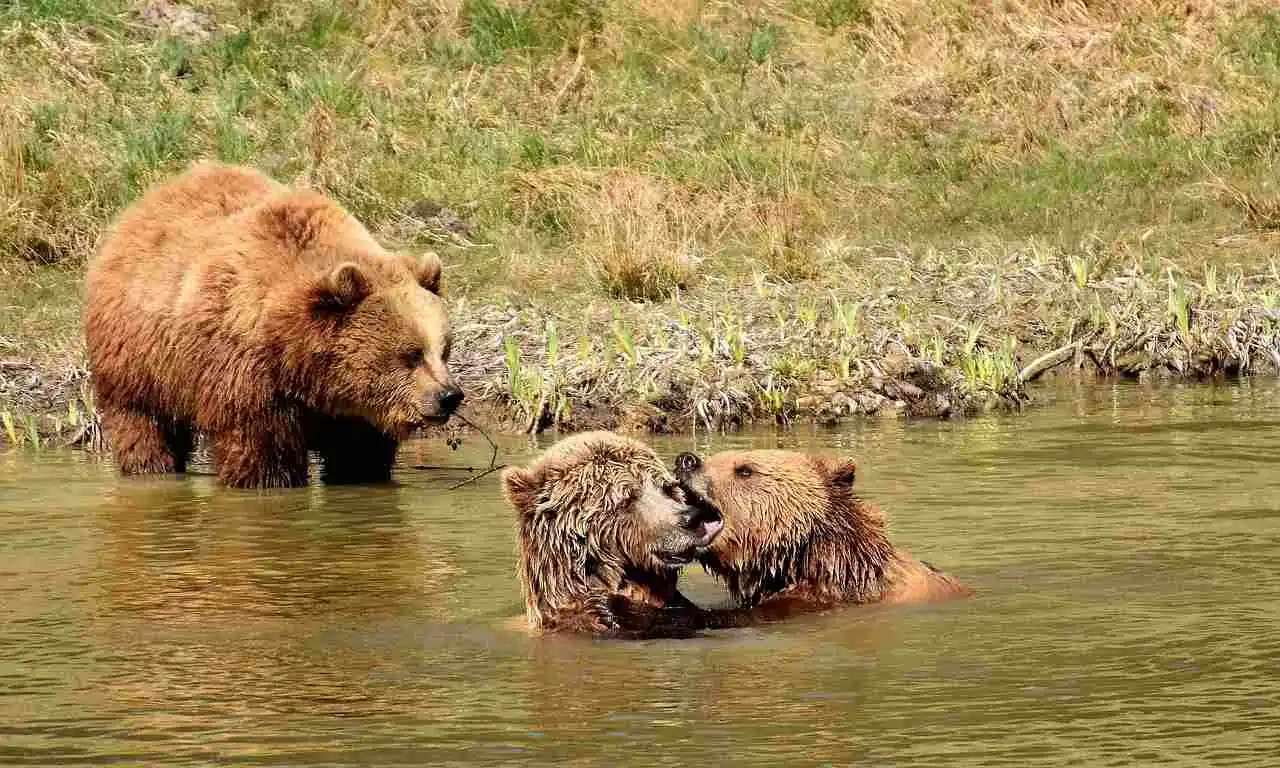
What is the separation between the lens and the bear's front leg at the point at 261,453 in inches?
426

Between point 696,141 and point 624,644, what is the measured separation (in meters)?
12.2

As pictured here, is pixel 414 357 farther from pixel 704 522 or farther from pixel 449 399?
pixel 704 522

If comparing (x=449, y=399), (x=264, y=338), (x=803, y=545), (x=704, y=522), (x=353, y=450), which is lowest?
(x=803, y=545)

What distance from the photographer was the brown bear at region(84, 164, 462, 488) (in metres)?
10.6

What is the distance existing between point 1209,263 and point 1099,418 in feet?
14.3

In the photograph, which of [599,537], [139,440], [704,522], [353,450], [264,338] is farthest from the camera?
[139,440]

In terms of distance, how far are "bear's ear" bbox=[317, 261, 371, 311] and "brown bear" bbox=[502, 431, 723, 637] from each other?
3.10 meters

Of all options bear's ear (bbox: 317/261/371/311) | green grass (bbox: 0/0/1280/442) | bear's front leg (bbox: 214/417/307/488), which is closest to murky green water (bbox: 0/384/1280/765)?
bear's front leg (bbox: 214/417/307/488)

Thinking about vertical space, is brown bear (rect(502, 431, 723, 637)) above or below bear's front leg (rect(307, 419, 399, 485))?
below

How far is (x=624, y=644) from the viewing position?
723 cm

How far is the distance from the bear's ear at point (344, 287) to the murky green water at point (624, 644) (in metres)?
0.96

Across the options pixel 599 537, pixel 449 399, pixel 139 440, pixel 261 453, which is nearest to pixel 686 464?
pixel 599 537

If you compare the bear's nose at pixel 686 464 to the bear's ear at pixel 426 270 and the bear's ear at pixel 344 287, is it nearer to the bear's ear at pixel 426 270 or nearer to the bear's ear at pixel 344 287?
the bear's ear at pixel 344 287

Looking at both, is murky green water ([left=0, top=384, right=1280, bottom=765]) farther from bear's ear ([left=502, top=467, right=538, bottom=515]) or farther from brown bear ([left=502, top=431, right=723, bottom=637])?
bear's ear ([left=502, top=467, right=538, bottom=515])
